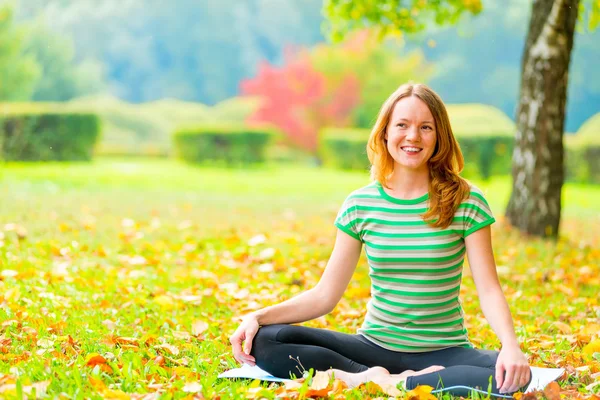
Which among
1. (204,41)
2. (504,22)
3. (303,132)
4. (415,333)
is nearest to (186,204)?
(415,333)

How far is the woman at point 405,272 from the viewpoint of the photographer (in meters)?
2.63

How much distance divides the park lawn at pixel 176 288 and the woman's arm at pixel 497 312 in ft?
1.12

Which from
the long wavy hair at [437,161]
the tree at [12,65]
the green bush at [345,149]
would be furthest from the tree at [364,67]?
the long wavy hair at [437,161]

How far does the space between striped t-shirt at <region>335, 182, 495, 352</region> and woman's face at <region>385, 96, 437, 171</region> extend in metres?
0.14

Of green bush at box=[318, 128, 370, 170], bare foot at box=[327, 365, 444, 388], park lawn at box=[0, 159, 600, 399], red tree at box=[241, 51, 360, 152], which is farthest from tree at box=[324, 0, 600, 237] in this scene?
red tree at box=[241, 51, 360, 152]

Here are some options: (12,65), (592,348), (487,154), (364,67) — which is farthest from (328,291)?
(12,65)

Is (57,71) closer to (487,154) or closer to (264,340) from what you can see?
(487,154)

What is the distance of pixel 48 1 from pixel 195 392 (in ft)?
142

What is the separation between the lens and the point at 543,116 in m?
6.60

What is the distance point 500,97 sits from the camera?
116 feet

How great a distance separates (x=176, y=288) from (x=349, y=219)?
1.96m

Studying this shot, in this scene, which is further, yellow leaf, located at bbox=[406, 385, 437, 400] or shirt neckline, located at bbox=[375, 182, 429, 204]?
shirt neckline, located at bbox=[375, 182, 429, 204]

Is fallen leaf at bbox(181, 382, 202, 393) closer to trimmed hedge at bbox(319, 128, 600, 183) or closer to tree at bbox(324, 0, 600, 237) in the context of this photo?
tree at bbox(324, 0, 600, 237)

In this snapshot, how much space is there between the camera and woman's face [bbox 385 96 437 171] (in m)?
2.69
